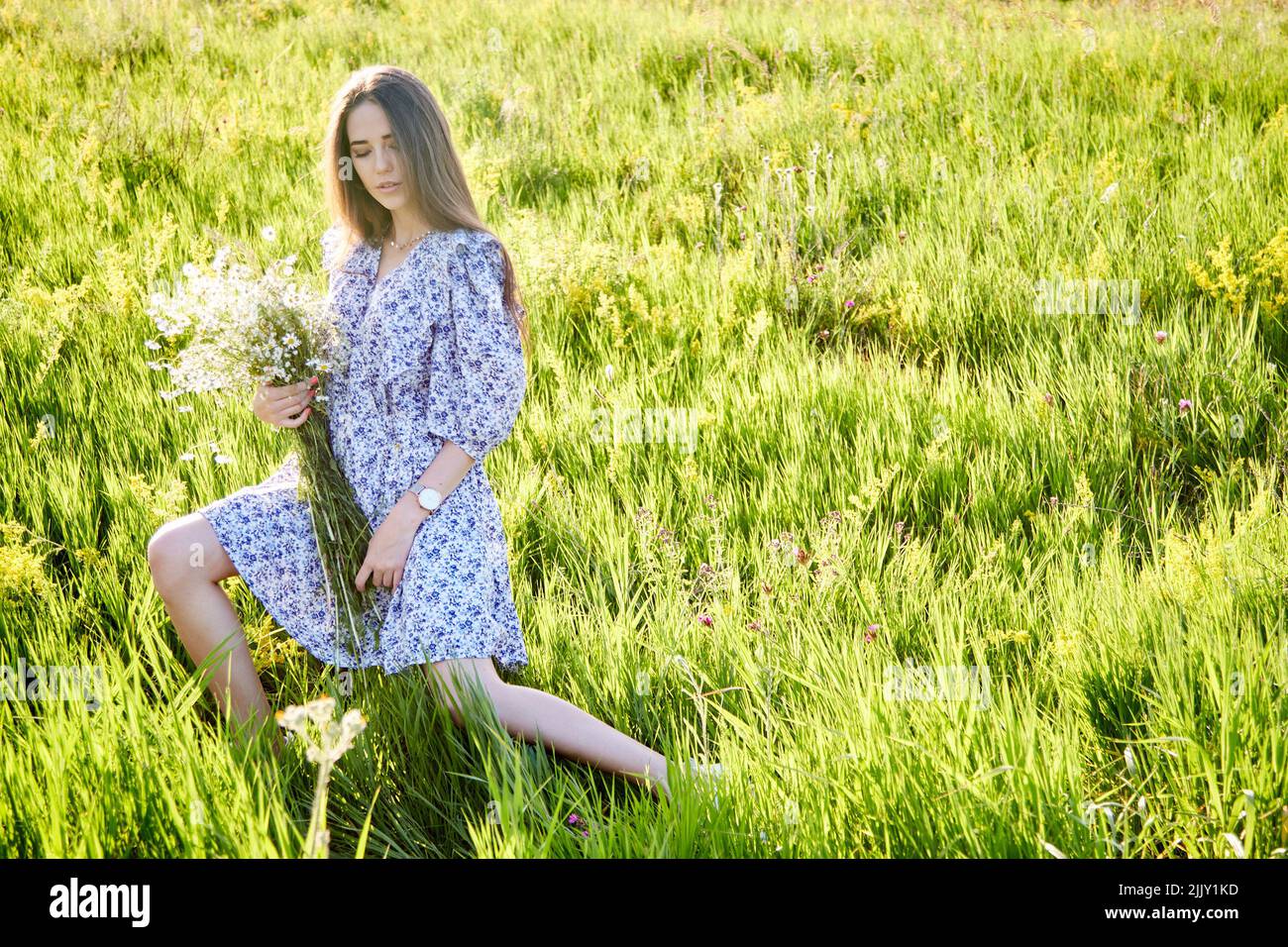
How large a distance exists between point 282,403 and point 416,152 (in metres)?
0.75

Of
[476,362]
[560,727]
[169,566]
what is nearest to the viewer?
[560,727]

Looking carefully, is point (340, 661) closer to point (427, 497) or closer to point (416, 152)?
point (427, 497)

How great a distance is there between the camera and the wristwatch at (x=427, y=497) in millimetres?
2420

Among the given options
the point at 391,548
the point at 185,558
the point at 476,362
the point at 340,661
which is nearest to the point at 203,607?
the point at 185,558

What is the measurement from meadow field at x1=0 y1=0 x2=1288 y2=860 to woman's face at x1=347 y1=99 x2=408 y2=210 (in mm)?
821

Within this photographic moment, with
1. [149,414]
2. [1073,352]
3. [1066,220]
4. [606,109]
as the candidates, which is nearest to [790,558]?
[1073,352]

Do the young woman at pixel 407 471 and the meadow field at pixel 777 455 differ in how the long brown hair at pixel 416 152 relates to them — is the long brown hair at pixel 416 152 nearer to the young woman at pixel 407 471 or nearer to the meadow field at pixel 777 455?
the young woman at pixel 407 471

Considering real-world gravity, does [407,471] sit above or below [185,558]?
above

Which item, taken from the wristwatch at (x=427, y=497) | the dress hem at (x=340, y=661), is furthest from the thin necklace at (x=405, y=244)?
the dress hem at (x=340, y=661)

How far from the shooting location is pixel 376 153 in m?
2.55

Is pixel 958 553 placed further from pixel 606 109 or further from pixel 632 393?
pixel 606 109

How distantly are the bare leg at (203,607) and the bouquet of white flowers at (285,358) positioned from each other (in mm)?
244

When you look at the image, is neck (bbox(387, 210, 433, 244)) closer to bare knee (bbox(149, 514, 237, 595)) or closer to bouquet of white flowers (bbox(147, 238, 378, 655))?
bouquet of white flowers (bbox(147, 238, 378, 655))

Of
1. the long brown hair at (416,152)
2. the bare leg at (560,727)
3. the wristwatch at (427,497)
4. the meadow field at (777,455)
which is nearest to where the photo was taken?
the meadow field at (777,455)
